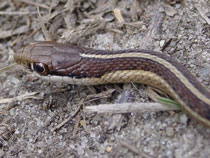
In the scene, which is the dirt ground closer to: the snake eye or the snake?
the snake

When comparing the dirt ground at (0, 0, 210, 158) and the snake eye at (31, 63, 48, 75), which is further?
the snake eye at (31, 63, 48, 75)

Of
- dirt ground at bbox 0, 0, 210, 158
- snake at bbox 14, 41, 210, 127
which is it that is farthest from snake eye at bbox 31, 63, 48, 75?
dirt ground at bbox 0, 0, 210, 158

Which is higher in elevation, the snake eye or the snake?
the snake

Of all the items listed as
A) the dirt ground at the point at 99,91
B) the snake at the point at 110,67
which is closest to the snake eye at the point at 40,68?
the snake at the point at 110,67

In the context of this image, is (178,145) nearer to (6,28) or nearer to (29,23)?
(29,23)

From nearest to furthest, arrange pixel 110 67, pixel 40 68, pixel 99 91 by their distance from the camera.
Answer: pixel 110 67, pixel 40 68, pixel 99 91

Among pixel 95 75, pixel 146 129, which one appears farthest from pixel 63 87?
pixel 146 129

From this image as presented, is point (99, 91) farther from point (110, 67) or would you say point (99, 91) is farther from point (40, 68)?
point (40, 68)

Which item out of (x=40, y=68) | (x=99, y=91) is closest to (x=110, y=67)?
(x=99, y=91)
